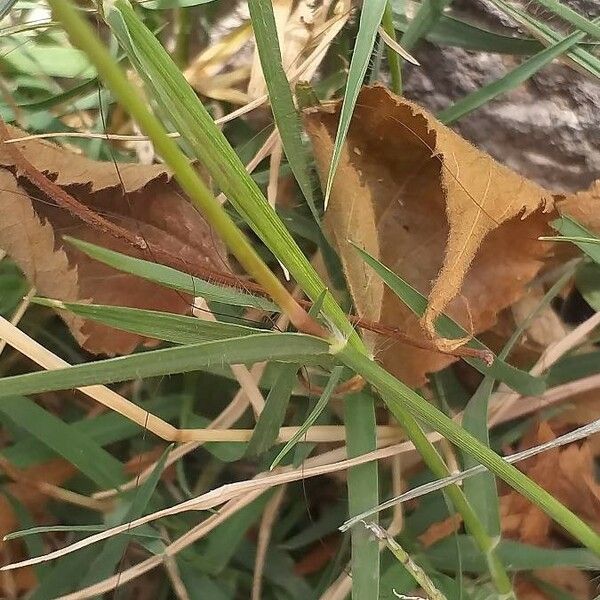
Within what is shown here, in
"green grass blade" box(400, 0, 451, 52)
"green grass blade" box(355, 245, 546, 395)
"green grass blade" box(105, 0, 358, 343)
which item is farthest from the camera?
"green grass blade" box(400, 0, 451, 52)

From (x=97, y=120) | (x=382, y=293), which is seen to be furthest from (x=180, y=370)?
(x=97, y=120)

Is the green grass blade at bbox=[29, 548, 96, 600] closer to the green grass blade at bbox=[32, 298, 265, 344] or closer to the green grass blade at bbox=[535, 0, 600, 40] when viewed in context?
the green grass blade at bbox=[32, 298, 265, 344]

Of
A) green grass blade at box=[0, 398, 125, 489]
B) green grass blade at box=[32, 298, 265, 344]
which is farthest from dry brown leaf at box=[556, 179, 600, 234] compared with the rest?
green grass blade at box=[0, 398, 125, 489]

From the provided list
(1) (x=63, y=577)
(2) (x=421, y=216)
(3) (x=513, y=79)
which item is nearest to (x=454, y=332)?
(2) (x=421, y=216)

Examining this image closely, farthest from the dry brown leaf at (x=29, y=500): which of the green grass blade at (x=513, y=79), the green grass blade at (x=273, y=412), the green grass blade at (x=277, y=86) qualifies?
the green grass blade at (x=513, y=79)

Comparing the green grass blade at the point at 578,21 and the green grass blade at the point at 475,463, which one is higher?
the green grass blade at the point at 578,21

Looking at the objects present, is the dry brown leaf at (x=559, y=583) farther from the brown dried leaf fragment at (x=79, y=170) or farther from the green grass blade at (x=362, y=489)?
the brown dried leaf fragment at (x=79, y=170)
